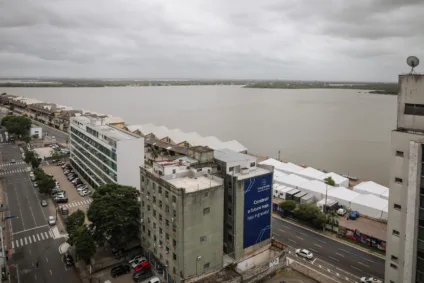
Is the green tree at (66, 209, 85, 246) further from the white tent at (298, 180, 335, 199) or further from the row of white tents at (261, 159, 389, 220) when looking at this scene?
the white tent at (298, 180, 335, 199)

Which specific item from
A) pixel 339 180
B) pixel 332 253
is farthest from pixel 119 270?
pixel 339 180

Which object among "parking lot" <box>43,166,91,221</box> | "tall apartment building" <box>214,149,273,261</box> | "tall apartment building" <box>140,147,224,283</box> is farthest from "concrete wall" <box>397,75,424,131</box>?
"parking lot" <box>43,166,91,221</box>

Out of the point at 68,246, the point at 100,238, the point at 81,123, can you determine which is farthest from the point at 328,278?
the point at 81,123

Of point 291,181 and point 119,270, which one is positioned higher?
point 291,181

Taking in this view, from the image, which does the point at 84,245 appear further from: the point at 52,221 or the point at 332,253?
the point at 332,253

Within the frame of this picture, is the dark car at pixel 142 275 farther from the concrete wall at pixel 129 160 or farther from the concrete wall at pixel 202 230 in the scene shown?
the concrete wall at pixel 129 160

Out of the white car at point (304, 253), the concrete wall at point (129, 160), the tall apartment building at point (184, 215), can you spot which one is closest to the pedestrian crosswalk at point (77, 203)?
the concrete wall at point (129, 160)
